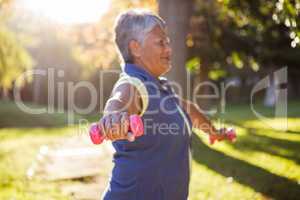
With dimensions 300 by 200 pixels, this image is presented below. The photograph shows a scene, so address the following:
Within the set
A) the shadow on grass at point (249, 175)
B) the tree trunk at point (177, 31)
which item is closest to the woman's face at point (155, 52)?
the shadow on grass at point (249, 175)

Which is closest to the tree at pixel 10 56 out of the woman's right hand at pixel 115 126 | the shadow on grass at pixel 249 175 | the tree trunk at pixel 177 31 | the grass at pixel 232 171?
the grass at pixel 232 171

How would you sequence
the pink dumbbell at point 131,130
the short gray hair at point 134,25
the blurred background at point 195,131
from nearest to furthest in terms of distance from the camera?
the pink dumbbell at point 131,130, the short gray hair at point 134,25, the blurred background at point 195,131

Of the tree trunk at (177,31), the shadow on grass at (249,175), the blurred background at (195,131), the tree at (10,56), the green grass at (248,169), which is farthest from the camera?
the tree at (10,56)

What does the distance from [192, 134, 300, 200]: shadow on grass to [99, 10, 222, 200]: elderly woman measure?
3696mm

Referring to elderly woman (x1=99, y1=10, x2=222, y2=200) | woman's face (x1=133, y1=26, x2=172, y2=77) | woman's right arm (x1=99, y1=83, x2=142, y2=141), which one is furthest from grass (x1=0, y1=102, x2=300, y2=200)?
woman's right arm (x1=99, y1=83, x2=142, y2=141)

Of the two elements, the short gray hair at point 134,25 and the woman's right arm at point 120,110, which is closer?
the woman's right arm at point 120,110

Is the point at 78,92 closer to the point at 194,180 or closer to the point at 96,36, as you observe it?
the point at 96,36

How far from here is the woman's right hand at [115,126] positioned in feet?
8.59

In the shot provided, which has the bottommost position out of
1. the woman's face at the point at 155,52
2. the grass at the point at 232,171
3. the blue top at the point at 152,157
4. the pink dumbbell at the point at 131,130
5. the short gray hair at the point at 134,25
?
the grass at the point at 232,171

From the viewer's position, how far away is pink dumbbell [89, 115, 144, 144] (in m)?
2.60

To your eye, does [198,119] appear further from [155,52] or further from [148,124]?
[148,124]

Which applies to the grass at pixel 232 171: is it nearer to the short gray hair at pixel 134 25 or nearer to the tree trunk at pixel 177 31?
the tree trunk at pixel 177 31

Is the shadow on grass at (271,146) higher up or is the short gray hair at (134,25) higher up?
the short gray hair at (134,25)

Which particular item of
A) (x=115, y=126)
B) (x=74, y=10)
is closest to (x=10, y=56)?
(x=74, y=10)
